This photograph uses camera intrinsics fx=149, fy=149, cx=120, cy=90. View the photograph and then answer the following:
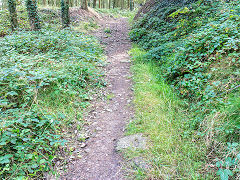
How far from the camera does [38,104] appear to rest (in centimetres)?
340

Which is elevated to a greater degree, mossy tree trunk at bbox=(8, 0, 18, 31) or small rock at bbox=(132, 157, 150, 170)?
mossy tree trunk at bbox=(8, 0, 18, 31)

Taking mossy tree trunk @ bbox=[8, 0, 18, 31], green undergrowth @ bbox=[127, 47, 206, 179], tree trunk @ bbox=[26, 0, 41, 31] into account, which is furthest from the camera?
mossy tree trunk @ bbox=[8, 0, 18, 31]

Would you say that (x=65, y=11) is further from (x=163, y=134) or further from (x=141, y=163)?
(x=141, y=163)

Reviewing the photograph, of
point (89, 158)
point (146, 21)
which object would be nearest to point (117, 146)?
point (89, 158)

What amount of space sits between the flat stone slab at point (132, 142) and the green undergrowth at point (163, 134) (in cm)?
11

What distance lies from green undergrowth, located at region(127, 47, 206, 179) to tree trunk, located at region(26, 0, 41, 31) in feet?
23.7

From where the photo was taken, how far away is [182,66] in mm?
4242

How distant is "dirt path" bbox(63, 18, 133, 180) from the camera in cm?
254

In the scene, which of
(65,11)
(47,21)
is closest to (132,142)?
(65,11)

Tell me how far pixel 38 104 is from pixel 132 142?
2273mm

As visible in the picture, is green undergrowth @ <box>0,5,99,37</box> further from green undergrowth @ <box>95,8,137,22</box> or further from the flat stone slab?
the flat stone slab

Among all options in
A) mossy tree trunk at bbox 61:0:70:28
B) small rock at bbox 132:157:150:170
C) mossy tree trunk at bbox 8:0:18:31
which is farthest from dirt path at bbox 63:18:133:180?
mossy tree trunk at bbox 8:0:18:31

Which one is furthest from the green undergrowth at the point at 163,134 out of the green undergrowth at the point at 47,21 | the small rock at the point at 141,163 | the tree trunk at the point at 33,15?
the green undergrowth at the point at 47,21

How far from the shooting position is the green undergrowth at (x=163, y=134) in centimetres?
226
